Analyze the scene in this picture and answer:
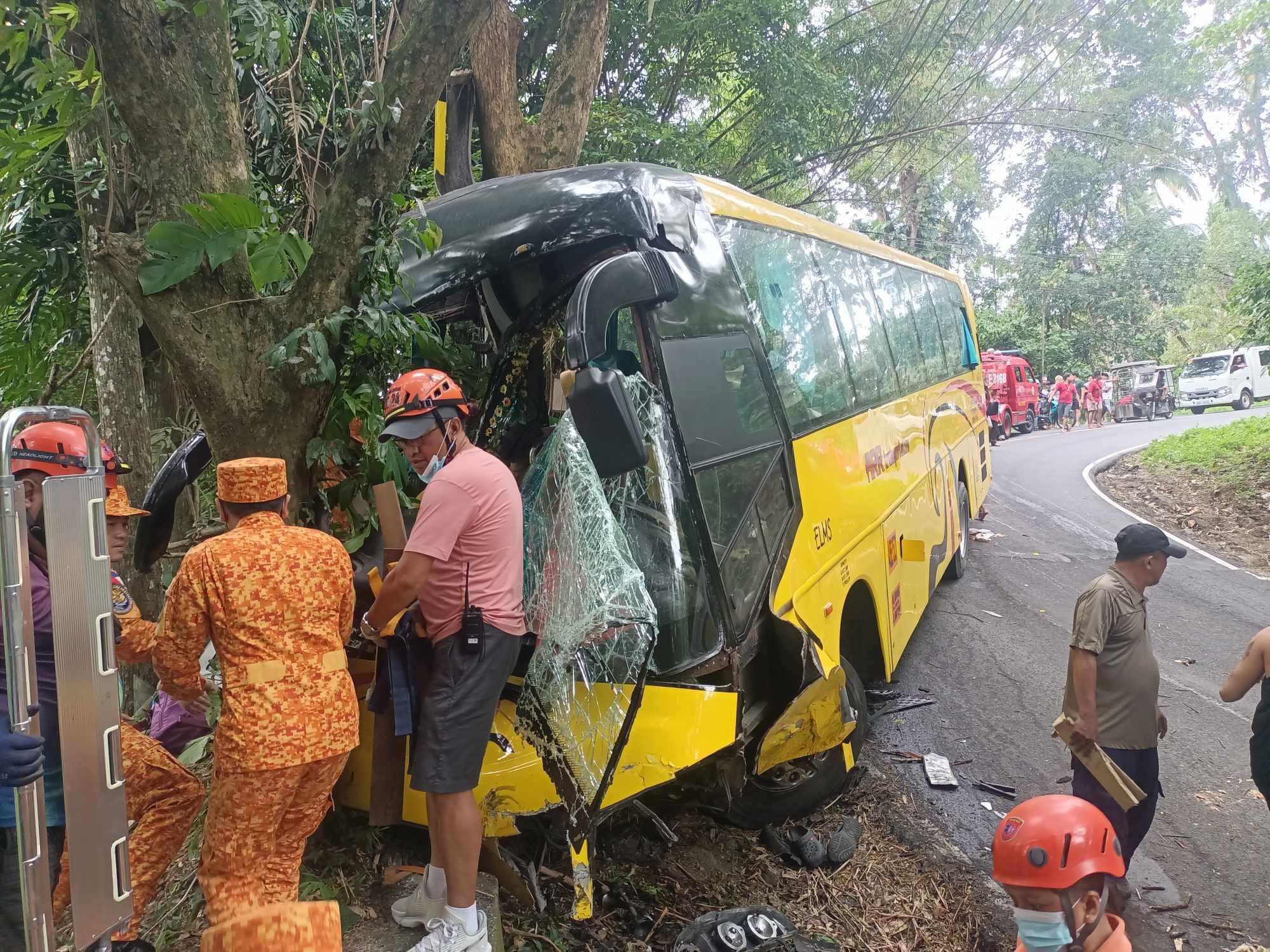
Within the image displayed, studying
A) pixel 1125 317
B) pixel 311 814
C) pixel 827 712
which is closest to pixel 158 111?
pixel 311 814

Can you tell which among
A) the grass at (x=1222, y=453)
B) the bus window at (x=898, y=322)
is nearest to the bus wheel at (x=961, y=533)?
the bus window at (x=898, y=322)

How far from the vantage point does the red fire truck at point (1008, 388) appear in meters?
23.5

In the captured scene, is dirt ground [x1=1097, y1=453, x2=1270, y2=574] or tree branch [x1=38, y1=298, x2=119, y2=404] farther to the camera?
dirt ground [x1=1097, y1=453, x2=1270, y2=574]

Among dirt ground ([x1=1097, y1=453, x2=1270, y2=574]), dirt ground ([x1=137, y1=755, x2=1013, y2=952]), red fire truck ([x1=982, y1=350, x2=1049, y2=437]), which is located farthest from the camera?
red fire truck ([x1=982, y1=350, x2=1049, y2=437])

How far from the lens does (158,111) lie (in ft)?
9.60

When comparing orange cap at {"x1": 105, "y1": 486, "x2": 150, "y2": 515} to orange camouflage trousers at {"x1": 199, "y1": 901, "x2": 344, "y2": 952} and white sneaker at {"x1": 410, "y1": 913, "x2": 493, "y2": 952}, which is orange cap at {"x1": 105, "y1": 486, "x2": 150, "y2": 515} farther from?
white sneaker at {"x1": 410, "y1": 913, "x2": 493, "y2": 952}

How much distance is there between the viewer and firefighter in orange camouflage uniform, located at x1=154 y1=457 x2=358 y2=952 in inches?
100

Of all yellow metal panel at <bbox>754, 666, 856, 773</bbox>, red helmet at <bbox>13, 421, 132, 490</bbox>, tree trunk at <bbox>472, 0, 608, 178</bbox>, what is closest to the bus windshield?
tree trunk at <bbox>472, 0, 608, 178</bbox>

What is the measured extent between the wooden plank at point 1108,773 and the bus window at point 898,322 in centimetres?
331

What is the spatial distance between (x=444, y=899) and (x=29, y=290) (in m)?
4.24

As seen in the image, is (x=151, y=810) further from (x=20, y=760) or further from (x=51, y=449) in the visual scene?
(x=51, y=449)

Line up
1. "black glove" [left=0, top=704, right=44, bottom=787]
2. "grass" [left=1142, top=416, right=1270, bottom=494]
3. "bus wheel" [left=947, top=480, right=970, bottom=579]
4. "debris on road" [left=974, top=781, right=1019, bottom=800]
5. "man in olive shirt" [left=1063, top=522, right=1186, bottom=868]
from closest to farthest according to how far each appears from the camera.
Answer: "black glove" [left=0, top=704, right=44, bottom=787] → "man in olive shirt" [left=1063, top=522, right=1186, bottom=868] → "debris on road" [left=974, top=781, right=1019, bottom=800] → "bus wheel" [left=947, top=480, right=970, bottom=579] → "grass" [left=1142, top=416, right=1270, bottom=494]

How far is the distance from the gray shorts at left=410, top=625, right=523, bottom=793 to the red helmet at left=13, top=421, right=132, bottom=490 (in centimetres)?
114

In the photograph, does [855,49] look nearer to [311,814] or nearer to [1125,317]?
[311,814]
